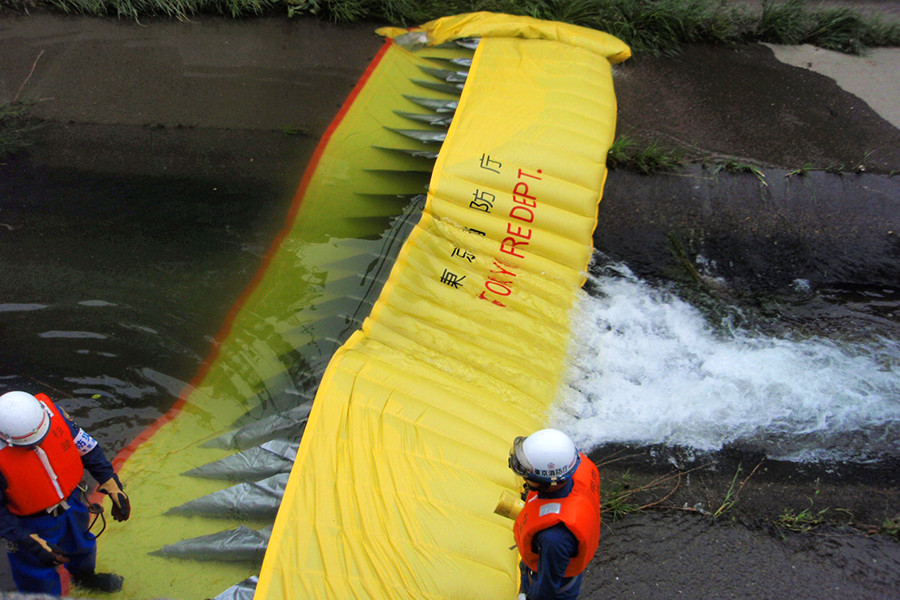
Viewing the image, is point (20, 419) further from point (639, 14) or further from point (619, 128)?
point (639, 14)

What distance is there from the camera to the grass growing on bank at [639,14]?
491 cm

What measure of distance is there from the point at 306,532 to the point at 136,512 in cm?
99

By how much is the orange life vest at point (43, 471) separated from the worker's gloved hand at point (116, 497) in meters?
0.13

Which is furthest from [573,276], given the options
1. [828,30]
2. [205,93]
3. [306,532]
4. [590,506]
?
[828,30]

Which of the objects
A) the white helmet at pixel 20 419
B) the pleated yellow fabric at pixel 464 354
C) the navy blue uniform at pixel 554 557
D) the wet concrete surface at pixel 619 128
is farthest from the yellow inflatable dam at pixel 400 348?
the white helmet at pixel 20 419

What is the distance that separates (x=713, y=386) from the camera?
12.4 ft

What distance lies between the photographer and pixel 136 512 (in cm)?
289

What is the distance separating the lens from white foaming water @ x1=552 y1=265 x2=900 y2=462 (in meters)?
3.47

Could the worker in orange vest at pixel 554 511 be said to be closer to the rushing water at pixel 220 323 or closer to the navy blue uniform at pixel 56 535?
the rushing water at pixel 220 323

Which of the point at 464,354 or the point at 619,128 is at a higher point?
the point at 619,128

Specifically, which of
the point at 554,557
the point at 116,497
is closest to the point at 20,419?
the point at 116,497

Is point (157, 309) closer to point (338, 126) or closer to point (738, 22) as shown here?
point (338, 126)

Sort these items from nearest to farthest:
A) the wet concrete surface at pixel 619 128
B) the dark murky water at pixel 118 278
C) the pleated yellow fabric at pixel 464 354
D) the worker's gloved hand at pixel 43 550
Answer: the worker's gloved hand at pixel 43 550 < the pleated yellow fabric at pixel 464 354 < the dark murky water at pixel 118 278 < the wet concrete surface at pixel 619 128

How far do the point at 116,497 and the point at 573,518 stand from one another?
1.88m
